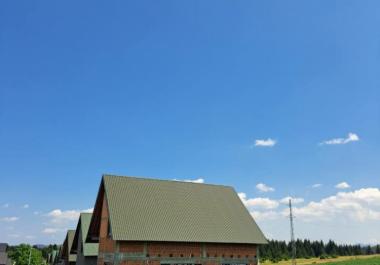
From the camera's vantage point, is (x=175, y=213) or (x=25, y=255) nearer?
(x=175, y=213)

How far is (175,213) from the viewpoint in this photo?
107 ft

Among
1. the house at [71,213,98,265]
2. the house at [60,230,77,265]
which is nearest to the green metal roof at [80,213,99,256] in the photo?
the house at [71,213,98,265]

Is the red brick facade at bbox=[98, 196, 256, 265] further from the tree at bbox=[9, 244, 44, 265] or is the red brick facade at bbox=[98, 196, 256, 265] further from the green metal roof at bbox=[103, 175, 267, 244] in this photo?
the tree at bbox=[9, 244, 44, 265]

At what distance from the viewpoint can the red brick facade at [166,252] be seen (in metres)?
28.1

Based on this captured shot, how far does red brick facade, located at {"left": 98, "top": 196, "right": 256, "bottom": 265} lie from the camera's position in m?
28.1

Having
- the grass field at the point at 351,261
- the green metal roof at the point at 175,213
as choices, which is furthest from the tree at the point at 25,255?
the green metal roof at the point at 175,213

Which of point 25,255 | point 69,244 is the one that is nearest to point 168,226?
point 69,244

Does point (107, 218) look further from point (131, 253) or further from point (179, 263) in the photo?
point (179, 263)

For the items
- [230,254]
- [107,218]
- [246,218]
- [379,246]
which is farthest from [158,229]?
[379,246]

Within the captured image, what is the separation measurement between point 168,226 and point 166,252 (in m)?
2.04

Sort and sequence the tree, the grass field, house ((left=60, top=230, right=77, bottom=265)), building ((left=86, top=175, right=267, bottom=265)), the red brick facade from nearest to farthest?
the red brick facade → building ((left=86, top=175, right=267, bottom=265)) → house ((left=60, top=230, right=77, bottom=265)) → the grass field → the tree

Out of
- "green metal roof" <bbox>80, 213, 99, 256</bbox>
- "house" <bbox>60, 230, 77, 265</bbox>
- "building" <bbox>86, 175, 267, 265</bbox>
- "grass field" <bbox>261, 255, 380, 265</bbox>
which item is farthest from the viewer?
"grass field" <bbox>261, 255, 380, 265</bbox>

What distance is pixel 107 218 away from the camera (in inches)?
1249

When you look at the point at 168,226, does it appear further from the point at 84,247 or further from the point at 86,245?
the point at 84,247
